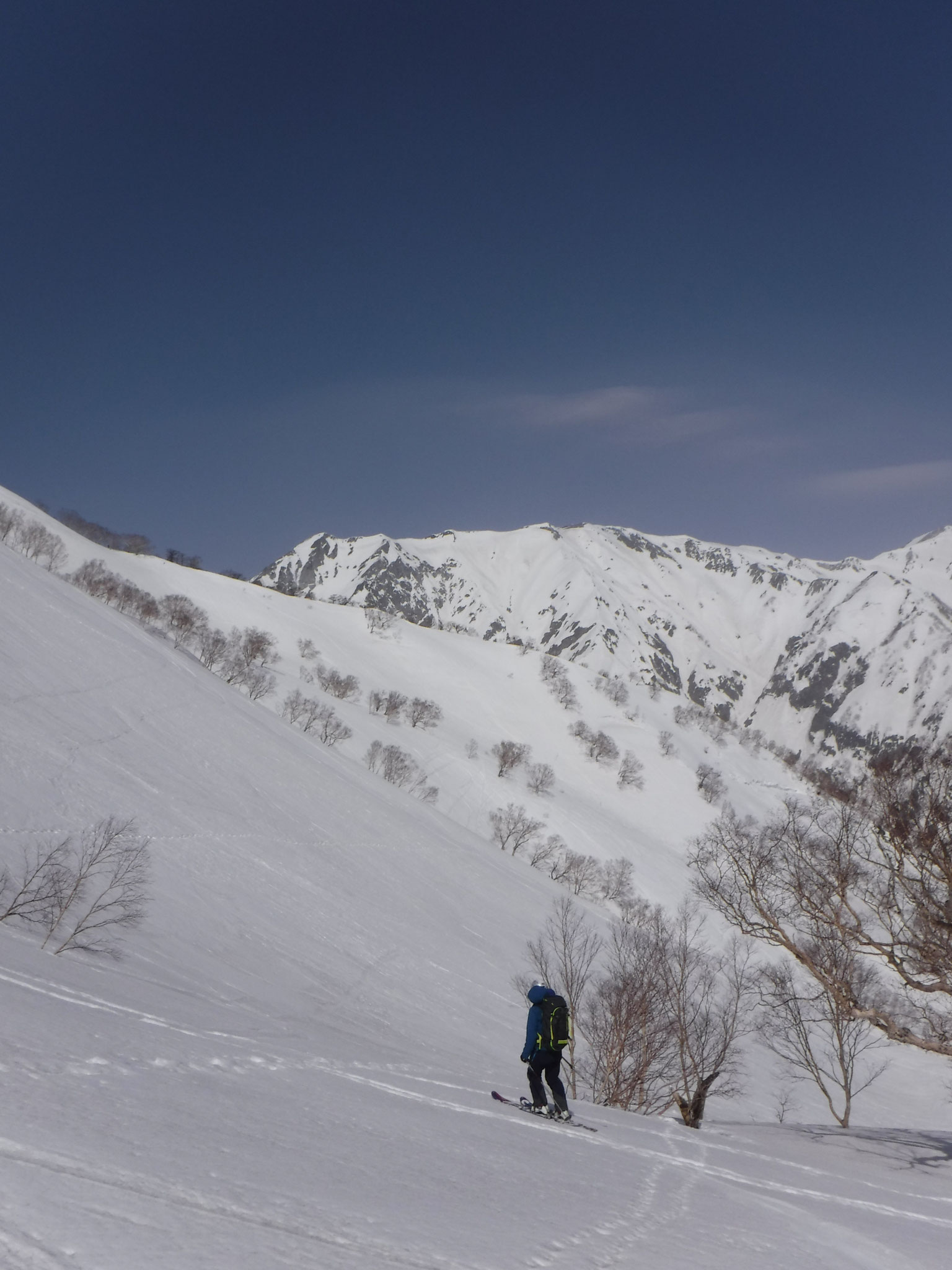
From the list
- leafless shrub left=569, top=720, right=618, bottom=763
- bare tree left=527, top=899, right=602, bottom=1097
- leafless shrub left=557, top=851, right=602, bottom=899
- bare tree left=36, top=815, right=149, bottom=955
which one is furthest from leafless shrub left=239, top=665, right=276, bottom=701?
bare tree left=36, top=815, right=149, bottom=955

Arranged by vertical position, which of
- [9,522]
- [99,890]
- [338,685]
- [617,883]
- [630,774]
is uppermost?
[9,522]

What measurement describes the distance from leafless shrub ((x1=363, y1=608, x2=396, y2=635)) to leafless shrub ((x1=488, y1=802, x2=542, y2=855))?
63.1 metres

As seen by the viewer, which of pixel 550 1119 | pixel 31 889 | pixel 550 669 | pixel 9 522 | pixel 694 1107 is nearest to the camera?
pixel 550 1119

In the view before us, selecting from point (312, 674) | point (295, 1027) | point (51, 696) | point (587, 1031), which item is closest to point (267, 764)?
point (51, 696)

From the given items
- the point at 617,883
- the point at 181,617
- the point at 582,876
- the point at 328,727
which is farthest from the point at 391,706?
the point at 617,883

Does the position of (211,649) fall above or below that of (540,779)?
above

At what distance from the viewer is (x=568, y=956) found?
1272 inches

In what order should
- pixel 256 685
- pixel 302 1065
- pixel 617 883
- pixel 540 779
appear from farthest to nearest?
pixel 540 779 < pixel 256 685 < pixel 617 883 < pixel 302 1065

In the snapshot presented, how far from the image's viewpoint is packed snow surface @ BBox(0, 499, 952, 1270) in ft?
15.1

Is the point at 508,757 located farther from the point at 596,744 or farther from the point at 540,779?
the point at 596,744

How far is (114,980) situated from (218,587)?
13467 centimetres

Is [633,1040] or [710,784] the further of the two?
[710,784]

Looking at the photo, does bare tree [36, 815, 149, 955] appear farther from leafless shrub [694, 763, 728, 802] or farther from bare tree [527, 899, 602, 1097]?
leafless shrub [694, 763, 728, 802]

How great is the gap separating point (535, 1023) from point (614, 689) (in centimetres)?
14056
